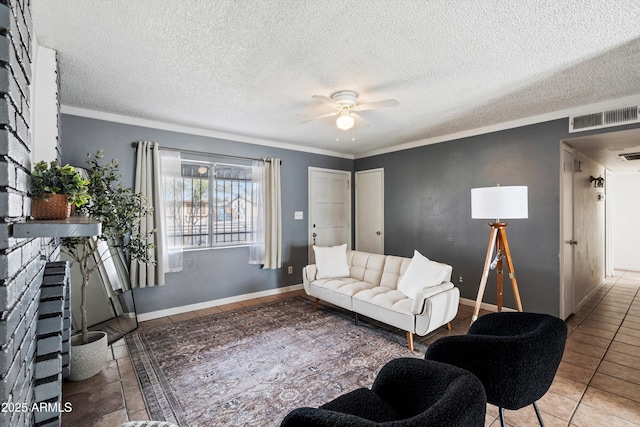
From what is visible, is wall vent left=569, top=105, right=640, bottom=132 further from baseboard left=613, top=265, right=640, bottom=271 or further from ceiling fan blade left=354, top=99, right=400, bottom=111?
baseboard left=613, top=265, right=640, bottom=271

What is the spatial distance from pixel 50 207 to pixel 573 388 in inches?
137

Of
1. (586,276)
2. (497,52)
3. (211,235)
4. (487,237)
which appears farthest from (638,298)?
(211,235)

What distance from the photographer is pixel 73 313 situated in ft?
9.87

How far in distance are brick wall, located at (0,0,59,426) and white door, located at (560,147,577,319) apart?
4508 millimetres

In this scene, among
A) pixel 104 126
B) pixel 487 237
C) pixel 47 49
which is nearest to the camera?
pixel 47 49

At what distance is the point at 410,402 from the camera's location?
1308 mm

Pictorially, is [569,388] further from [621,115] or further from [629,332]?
[621,115]

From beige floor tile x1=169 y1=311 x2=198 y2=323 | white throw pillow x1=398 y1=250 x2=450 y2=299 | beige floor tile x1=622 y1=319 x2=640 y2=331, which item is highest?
white throw pillow x1=398 y1=250 x2=450 y2=299

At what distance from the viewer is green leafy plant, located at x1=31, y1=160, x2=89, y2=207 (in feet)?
3.98

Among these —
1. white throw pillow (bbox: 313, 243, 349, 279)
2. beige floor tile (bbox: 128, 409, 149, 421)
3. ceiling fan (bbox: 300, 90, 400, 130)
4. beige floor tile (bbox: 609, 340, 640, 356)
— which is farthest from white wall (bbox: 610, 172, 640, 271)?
beige floor tile (bbox: 128, 409, 149, 421)

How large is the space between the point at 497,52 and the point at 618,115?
79.3 inches

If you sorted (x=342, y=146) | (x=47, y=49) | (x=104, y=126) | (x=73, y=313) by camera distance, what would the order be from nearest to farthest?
(x=47, y=49), (x=73, y=313), (x=104, y=126), (x=342, y=146)

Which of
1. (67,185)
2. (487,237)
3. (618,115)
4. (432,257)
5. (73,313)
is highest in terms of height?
(618,115)

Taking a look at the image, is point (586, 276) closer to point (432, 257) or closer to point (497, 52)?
point (432, 257)
